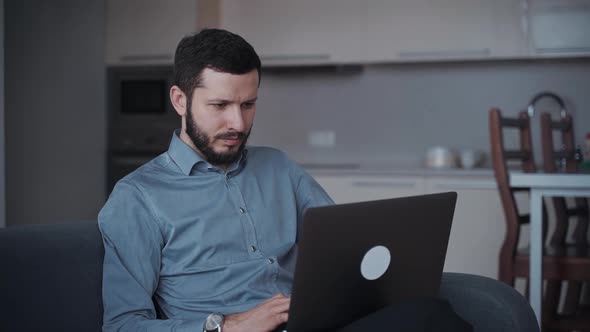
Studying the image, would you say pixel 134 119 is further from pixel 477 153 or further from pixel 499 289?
pixel 499 289

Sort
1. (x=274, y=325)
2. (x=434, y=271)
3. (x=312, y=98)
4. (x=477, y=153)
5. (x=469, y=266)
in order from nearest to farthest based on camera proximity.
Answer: (x=274, y=325), (x=434, y=271), (x=469, y=266), (x=477, y=153), (x=312, y=98)

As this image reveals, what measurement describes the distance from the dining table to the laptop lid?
49.5 inches

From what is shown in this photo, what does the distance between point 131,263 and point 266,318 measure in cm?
33

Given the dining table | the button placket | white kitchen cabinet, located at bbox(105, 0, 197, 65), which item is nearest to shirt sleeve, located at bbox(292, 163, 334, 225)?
the button placket

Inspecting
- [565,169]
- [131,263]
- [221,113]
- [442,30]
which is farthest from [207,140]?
[442,30]

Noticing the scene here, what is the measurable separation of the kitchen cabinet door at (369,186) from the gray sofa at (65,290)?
8.57 feet

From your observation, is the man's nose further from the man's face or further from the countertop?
the countertop

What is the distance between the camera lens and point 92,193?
15.5 feet

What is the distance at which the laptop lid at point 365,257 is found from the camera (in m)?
1.24

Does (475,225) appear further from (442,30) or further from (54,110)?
(54,110)

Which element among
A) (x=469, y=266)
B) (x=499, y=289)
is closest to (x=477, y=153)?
(x=469, y=266)

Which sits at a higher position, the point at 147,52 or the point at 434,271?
the point at 147,52

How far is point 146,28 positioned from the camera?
4.85m

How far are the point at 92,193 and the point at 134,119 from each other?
549mm
